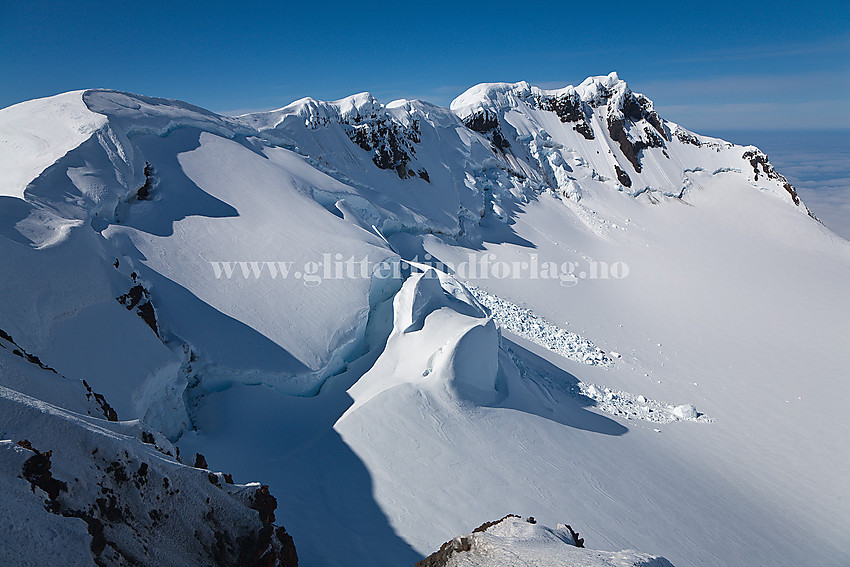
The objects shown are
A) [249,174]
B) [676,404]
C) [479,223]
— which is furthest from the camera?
[479,223]

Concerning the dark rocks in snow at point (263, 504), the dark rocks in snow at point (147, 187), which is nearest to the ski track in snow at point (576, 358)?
the dark rocks in snow at point (263, 504)

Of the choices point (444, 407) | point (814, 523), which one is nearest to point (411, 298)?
point (444, 407)

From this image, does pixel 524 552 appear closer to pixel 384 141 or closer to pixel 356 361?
pixel 356 361

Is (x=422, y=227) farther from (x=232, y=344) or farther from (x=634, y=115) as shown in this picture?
(x=634, y=115)

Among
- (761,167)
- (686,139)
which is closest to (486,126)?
(686,139)

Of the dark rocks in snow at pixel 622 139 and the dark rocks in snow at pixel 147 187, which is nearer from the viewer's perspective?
the dark rocks in snow at pixel 147 187

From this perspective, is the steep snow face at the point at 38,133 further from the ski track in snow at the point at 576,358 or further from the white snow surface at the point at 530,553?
the ski track in snow at the point at 576,358
